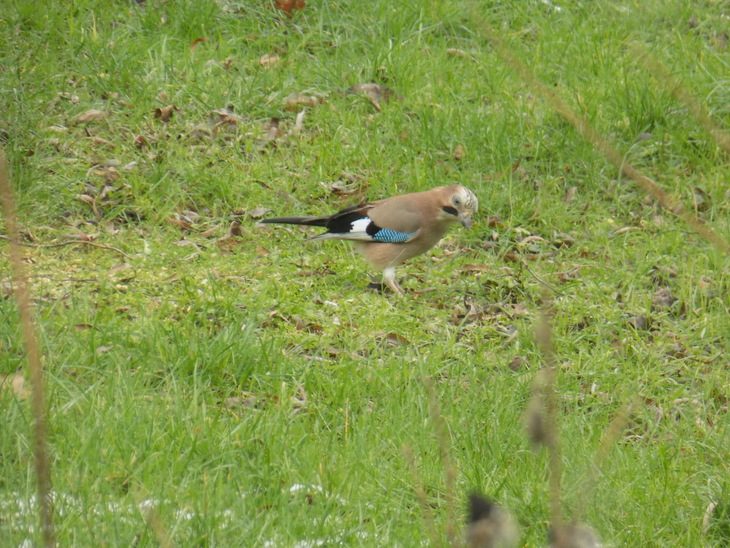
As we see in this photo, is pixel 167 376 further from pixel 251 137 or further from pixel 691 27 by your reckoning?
pixel 691 27

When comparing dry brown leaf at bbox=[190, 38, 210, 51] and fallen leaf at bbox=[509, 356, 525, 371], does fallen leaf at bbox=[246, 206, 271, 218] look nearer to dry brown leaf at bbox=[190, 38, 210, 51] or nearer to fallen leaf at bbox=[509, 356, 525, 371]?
dry brown leaf at bbox=[190, 38, 210, 51]

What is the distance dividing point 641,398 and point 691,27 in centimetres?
449

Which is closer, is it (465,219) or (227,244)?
(465,219)

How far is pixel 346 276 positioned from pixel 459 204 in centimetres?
74

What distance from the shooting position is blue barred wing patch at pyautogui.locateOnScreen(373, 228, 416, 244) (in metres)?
5.23

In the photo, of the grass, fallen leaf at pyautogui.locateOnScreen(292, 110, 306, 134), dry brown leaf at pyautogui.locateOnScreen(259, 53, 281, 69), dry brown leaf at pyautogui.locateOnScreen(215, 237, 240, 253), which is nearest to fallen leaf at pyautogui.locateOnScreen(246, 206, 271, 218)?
the grass

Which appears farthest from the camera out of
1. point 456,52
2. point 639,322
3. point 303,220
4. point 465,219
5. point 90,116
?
point 456,52

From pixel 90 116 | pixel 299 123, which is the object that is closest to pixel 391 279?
pixel 299 123

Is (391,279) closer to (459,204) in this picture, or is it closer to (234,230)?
(459,204)

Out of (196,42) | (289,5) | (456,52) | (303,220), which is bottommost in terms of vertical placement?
(303,220)

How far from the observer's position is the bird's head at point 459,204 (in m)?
5.34

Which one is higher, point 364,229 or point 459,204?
point 459,204

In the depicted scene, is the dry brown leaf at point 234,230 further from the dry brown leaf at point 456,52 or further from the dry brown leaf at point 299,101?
the dry brown leaf at point 456,52

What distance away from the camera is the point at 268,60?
273 inches
